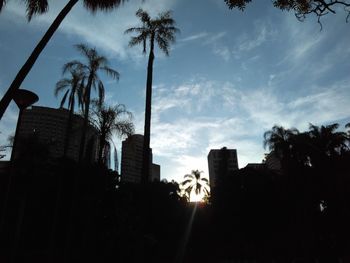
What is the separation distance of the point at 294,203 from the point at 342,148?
9.97 meters

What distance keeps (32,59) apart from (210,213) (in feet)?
77.0

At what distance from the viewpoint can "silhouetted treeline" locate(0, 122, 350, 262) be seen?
61.4ft

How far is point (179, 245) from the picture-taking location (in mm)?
25562

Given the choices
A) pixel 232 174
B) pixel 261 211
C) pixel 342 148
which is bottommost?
pixel 261 211

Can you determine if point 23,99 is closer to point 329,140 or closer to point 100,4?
point 100,4

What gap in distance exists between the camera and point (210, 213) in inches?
1088

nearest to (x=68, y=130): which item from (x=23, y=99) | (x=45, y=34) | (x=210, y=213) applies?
(x=210, y=213)

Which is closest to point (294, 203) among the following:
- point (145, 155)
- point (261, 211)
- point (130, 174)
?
point (261, 211)

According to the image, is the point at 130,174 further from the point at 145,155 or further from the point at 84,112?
the point at 145,155

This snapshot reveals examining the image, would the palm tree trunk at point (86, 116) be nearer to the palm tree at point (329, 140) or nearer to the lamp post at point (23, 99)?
the lamp post at point (23, 99)

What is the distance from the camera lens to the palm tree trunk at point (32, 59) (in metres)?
6.69

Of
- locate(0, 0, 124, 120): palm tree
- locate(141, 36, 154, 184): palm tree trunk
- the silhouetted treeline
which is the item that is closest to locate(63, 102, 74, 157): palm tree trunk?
the silhouetted treeline

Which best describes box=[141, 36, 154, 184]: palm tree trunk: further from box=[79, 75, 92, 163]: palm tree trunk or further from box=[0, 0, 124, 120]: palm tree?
box=[0, 0, 124, 120]: palm tree

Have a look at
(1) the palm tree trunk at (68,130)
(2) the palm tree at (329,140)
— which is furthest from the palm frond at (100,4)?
(2) the palm tree at (329,140)
